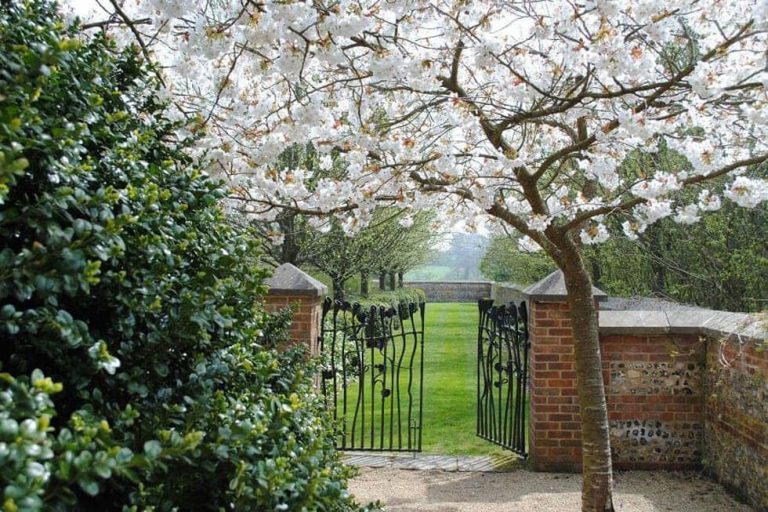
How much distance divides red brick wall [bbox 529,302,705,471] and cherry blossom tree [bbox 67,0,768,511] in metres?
0.96

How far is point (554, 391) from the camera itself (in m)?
5.75

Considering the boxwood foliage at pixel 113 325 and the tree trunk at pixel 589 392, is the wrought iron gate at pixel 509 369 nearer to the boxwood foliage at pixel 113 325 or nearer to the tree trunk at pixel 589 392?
the tree trunk at pixel 589 392

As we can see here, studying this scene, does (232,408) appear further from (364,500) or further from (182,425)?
(364,500)

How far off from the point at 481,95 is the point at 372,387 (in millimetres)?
2836

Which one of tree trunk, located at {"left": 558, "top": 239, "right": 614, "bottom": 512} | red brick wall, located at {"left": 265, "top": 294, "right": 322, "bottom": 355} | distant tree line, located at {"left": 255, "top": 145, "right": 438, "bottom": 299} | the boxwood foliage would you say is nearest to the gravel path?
tree trunk, located at {"left": 558, "top": 239, "right": 614, "bottom": 512}

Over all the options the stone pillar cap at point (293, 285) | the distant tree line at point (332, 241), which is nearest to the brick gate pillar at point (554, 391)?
the stone pillar cap at point (293, 285)

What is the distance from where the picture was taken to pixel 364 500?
4.99 m

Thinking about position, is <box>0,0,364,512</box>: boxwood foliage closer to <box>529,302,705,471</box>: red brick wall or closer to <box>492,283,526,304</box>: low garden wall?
<box>529,302,705,471</box>: red brick wall

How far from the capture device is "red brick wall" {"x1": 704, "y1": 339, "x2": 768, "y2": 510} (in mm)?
4672

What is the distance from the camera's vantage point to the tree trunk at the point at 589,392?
459 cm

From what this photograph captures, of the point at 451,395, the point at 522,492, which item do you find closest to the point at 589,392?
the point at 522,492

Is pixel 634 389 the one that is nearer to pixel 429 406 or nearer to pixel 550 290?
pixel 550 290

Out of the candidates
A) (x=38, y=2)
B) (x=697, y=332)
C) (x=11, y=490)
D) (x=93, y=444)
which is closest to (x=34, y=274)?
(x=93, y=444)

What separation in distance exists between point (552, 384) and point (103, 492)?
4.74 metres
